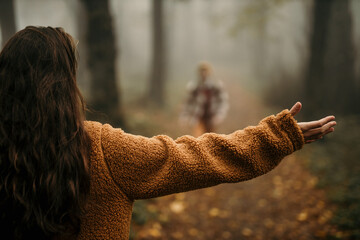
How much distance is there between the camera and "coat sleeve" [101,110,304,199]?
1427 millimetres

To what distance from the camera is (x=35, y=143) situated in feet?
4.08

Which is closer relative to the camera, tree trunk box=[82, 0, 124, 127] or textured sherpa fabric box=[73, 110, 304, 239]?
textured sherpa fabric box=[73, 110, 304, 239]

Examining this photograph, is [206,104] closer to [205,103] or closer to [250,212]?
[205,103]

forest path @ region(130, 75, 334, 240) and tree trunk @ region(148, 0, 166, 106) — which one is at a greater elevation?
tree trunk @ region(148, 0, 166, 106)

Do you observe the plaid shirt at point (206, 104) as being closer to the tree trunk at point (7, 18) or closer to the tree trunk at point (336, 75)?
the tree trunk at point (336, 75)

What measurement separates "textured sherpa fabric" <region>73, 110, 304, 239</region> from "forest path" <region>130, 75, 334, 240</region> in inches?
109

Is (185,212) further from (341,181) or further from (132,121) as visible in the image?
(132,121)

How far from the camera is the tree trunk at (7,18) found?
707cm

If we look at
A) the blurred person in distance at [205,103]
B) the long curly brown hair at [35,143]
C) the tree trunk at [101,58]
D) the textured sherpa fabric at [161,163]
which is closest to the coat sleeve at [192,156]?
the textured sherpa fabric at [161,163]

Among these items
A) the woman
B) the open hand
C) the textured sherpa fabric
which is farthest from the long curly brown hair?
the open hand

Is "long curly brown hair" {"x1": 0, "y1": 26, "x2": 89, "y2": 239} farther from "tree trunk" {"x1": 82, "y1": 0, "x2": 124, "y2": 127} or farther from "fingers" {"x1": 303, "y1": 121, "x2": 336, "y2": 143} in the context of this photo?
"tree trunk" {"x1": 82, "y1": 0, "x2": 124, "y2": 127}

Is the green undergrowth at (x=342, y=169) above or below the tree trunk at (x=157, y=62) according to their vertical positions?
below

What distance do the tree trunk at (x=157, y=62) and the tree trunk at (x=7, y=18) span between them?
6504 mm

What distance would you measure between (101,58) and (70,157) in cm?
528
